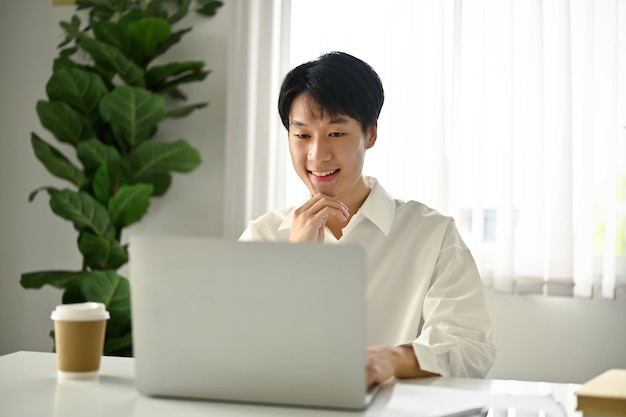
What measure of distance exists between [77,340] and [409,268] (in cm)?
87

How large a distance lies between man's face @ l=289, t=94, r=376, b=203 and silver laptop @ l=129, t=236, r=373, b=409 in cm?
88

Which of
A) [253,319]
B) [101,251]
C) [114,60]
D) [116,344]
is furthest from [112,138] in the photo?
[253,319]


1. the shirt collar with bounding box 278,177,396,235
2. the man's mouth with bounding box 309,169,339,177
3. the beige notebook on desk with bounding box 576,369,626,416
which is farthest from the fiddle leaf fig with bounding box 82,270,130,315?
the beige notebook on desk with bounding box 576,369,626,416

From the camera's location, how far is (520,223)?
2979 millimetres

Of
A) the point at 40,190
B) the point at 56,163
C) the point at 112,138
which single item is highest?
the point at 112,138

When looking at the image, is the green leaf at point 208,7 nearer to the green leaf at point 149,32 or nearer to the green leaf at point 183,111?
the green leaf at point 149,32

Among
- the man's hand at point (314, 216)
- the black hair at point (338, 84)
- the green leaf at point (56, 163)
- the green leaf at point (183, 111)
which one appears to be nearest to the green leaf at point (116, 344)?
the green leaf at point (56, 163)

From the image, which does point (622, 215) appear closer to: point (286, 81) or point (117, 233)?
point (286, 81)

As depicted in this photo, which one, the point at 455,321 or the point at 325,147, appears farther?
the point at 325,147

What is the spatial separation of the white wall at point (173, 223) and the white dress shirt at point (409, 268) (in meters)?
1.26

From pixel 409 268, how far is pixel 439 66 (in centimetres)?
141

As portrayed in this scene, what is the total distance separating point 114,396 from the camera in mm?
1167

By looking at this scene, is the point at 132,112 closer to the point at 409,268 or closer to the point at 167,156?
the point at 167,156

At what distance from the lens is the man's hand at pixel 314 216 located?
71.2 inches
